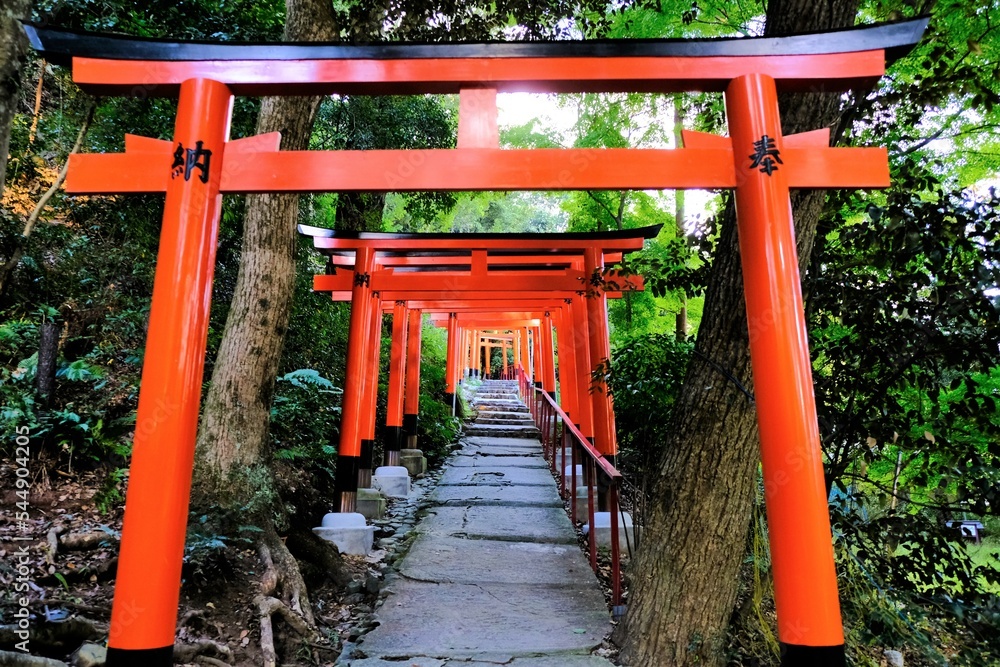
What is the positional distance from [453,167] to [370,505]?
586 cm

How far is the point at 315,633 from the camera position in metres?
4.23

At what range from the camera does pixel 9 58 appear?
2943 millimetres

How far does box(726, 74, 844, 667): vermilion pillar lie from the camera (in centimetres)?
253

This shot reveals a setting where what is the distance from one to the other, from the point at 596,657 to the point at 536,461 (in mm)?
7766

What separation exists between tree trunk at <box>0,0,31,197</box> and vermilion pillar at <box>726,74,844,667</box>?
12.2 feet

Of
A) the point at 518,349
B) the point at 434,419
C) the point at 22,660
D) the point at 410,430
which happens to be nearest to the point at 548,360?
the point at 434,419

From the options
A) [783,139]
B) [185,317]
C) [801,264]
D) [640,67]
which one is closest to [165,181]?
[185,317]

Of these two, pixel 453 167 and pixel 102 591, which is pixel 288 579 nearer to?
pixel 102 591

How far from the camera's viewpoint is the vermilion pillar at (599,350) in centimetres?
800

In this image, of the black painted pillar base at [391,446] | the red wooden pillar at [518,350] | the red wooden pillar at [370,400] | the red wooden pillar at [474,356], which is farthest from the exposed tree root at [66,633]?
the red wooden pillar at [474,356]

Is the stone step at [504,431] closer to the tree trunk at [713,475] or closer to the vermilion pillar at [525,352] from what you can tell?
the vermilion pillar at [525,352]

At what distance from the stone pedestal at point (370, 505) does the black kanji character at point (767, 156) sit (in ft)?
21.3

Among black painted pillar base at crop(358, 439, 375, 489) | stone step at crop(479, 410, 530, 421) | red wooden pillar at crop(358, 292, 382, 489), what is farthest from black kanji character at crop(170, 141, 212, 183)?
stone step at crop(479, 410, 530, 421)

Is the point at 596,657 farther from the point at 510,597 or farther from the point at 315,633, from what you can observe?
the point at 315,633
